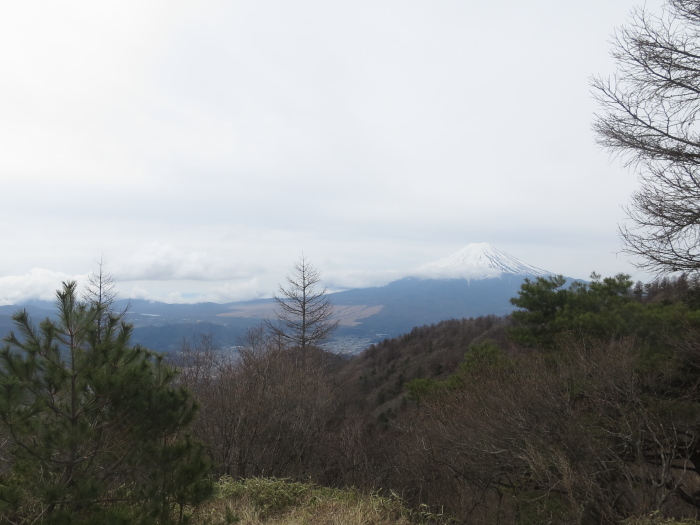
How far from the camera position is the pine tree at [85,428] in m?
3.32

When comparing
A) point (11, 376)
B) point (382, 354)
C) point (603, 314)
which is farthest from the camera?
point (382, 354)

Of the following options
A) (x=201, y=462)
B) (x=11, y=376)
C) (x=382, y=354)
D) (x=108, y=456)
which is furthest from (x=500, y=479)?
(x=382, y=354)

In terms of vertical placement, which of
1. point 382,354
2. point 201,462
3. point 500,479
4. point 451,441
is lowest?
point 382,354

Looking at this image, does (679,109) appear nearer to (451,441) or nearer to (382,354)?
(451,441)

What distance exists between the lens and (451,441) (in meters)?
7.84

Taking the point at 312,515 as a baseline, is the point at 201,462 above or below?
above

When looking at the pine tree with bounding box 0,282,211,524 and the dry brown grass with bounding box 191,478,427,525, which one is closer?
the pine tree with bounding box 0,282,211,524

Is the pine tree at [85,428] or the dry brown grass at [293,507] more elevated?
the pine tree at [85,428]

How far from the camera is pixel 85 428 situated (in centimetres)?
346

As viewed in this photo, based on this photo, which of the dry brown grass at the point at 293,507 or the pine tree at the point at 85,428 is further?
the dry brown grass at the point at 293,507

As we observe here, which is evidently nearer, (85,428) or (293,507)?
(85,428)

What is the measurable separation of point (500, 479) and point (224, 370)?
7.36 metres

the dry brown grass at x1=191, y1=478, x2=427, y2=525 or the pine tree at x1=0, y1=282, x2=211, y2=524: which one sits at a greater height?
the pine tree at x1=0, y1=282, x2=211, y2=524

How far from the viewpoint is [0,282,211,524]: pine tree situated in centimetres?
332
